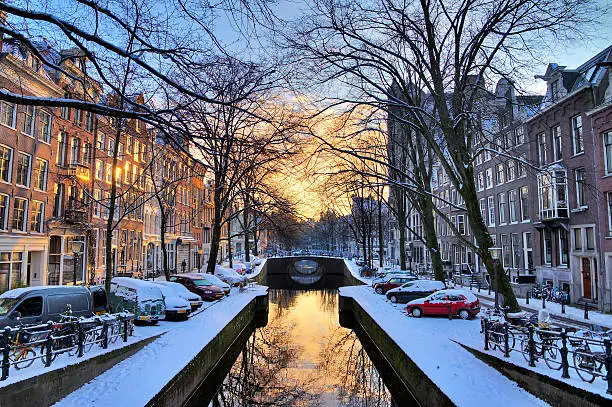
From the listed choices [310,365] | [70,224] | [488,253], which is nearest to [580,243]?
[488,253]

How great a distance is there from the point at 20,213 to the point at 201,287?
11.7 meters

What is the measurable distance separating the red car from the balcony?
10390mm

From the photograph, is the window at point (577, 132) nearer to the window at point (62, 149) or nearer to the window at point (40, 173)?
the window at point (40, 173)

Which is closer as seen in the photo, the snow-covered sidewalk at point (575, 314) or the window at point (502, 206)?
the snow-covered sidewalk at point (575, 314)

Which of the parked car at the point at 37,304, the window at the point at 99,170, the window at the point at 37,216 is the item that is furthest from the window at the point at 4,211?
the parked car at the point at 37,304

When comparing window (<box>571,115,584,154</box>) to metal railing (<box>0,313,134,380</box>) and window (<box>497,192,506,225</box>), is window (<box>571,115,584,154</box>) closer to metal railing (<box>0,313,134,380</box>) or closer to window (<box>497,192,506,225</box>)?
window (<box>497,192,506,225</box>)

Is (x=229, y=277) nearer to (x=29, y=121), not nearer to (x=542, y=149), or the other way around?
(x=29, y=121)

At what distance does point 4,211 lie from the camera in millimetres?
24875

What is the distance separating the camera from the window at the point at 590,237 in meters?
25.1

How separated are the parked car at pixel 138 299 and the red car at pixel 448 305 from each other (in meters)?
12.1

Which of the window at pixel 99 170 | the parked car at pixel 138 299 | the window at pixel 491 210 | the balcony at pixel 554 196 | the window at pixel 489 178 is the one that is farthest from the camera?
the window at pixel 489 178

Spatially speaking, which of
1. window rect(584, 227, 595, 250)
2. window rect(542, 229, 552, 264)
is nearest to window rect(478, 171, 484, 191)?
window rect(542, 229, 552, 264)

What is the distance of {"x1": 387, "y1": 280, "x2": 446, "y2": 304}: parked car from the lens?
2589cm

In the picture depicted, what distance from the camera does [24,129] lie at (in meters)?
26.4
